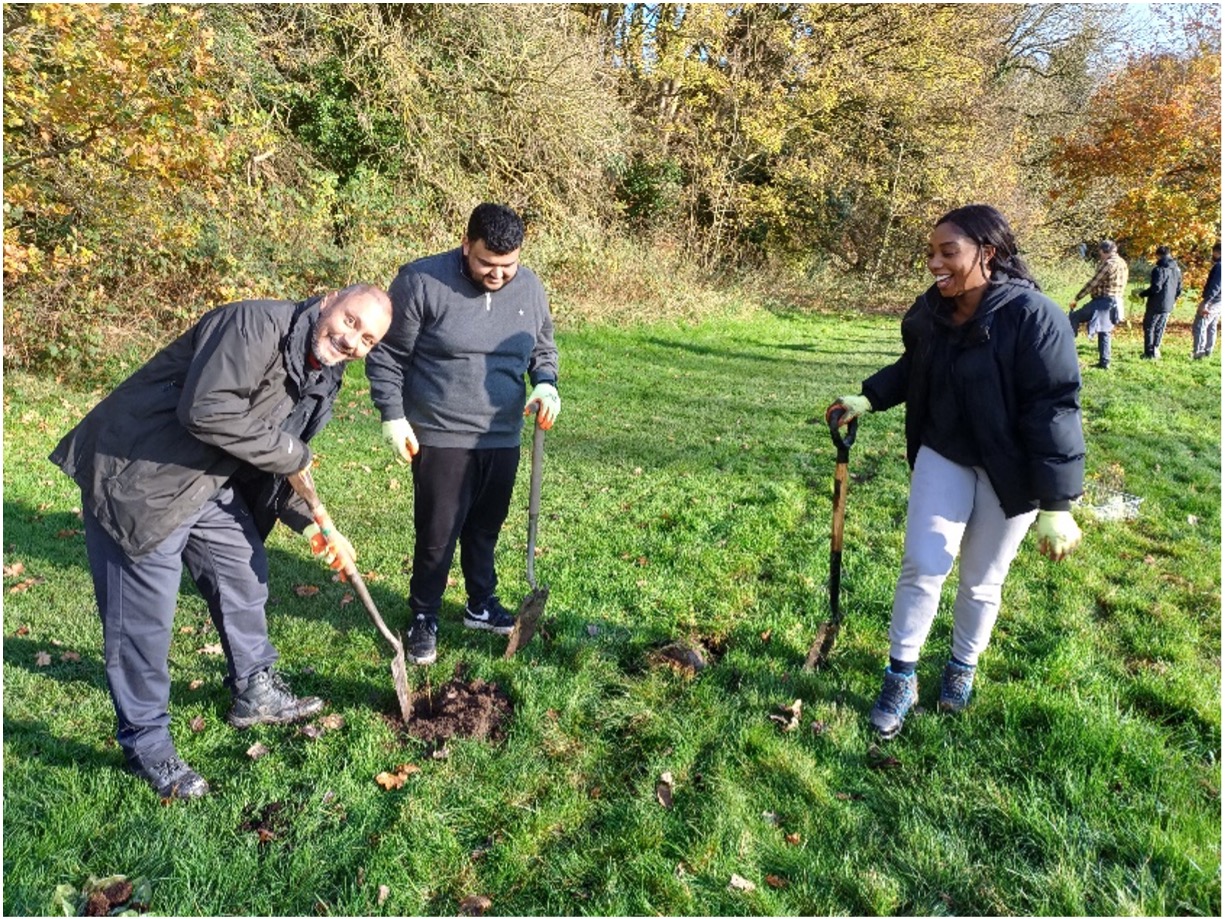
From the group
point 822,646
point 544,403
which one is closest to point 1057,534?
point 822,646

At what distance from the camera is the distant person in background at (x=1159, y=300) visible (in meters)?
14.0

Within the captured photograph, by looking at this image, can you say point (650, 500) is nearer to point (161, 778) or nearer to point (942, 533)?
point (942, 533)

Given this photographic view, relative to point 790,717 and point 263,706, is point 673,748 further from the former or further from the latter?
point 263,706

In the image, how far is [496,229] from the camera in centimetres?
367

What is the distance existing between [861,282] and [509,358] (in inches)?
898

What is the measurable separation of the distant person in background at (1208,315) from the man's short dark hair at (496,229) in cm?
1491

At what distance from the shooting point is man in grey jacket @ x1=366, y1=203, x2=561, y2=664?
12.6 ft

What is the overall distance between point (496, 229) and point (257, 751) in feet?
8.09

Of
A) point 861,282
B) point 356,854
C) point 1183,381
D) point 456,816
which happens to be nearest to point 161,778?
point 356,854

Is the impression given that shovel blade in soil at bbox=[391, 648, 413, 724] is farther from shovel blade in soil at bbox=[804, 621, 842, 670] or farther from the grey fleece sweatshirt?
shovel blade in soil at bbox=[804, 621, 842, 670]

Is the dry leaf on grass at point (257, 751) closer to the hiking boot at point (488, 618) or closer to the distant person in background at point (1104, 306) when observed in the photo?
the hiking boot at point (488, 618)

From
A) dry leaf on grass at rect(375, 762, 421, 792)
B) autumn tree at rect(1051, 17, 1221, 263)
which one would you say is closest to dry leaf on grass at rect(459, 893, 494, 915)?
dry leaf on grass at rect(375, 762, 421, 792)

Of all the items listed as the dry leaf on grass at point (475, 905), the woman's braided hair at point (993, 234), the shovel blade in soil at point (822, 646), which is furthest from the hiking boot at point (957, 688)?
the dry leaf on grass at point (475, 905)

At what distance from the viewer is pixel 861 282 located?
979 inches
